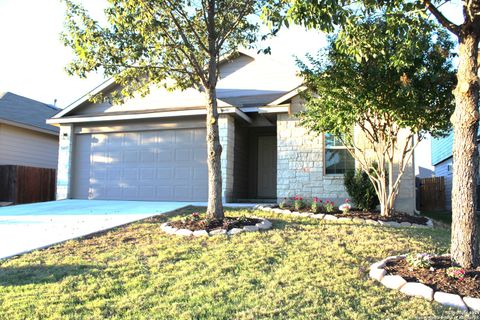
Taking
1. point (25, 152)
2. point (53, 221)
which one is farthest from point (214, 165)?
point (25, 152)

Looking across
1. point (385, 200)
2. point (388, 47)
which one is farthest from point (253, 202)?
point (388, 47)

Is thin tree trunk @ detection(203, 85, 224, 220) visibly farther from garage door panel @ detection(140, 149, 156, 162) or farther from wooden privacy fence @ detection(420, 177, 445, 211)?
wooden privacy fence @ detection(420, 177, 445, 211)

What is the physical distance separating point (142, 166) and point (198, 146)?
2192 mm

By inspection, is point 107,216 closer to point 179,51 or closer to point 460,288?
point 179,51

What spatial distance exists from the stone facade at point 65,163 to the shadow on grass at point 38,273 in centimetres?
945

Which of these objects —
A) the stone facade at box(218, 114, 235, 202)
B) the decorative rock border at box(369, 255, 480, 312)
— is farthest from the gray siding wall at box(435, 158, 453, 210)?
the decorative rock border at box(369, 255, 480, 312)

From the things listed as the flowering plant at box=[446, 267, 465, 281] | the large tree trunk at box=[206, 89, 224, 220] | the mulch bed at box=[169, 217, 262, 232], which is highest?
the large tree trunk at box=[206, 89, 224, 220]

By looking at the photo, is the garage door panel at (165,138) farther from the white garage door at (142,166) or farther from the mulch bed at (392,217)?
the mulch bed at (392,217)

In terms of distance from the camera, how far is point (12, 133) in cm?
1628

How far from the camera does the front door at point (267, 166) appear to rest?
14573 mm

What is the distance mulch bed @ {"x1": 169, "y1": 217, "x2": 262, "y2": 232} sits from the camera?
23.7ft

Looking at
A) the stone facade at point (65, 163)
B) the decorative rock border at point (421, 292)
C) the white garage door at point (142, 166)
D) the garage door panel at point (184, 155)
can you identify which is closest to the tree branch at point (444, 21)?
the decorative rock border at point (421, 292)

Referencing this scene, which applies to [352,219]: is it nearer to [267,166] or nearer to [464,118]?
[464,118]

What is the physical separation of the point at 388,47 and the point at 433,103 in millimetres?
1960
